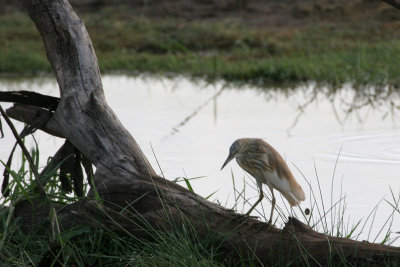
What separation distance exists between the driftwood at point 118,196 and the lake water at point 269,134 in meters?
0.56

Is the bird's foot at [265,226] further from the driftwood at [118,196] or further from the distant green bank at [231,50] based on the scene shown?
the distant green bank at [231,50]

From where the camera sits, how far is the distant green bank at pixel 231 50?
7.84 m

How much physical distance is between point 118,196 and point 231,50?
6255 millimetres

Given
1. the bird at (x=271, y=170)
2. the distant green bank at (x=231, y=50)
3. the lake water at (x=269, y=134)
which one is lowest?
the lake water at (x=269, y=134)

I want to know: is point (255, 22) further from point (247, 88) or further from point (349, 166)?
point (349, 166)

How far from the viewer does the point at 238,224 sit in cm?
309

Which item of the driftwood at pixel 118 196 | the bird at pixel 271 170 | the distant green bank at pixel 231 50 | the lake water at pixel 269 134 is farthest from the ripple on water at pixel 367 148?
the driftwood at pixel 118 196

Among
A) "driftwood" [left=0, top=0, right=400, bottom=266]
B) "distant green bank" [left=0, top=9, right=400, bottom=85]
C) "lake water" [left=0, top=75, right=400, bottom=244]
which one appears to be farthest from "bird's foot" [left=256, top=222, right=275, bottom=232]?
"distant green bank" [left=0, top=9, right=400, bottom=85]

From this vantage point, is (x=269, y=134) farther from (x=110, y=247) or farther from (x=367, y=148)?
(x=110, y=247)

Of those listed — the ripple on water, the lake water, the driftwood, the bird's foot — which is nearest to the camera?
the driftwood

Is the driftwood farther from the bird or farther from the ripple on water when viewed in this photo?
the ripple on water

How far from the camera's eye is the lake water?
14.7ft

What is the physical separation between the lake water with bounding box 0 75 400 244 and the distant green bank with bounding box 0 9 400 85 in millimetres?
285

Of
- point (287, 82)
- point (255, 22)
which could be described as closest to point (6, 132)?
point (287, 82)
